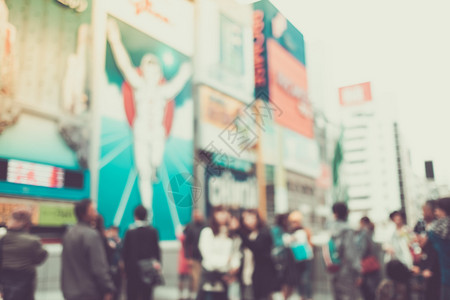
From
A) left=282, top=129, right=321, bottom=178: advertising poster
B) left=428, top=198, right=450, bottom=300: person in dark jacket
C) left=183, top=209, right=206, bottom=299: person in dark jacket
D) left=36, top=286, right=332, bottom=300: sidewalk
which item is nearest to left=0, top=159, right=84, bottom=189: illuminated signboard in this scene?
left=36, top=286, right=332, bottom=300: sidewalk

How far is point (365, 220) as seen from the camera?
726 cm

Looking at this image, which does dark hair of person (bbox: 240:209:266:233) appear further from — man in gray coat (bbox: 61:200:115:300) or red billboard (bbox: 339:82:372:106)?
man in gray coat (bbox: 61:200:115:300)

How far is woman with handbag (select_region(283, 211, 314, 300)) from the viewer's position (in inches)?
296

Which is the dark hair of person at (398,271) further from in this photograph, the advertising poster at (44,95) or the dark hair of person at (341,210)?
the advertising poster at (44,95)

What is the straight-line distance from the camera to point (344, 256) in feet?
18.9

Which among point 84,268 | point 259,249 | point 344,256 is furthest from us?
point 259,249

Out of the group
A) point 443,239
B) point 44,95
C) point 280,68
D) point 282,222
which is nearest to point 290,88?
point 280,68

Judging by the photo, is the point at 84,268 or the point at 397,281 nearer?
the point at 84,268

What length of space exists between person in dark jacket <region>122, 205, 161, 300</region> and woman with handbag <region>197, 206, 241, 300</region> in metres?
0.70

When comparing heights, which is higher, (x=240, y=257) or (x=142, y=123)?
(x=142, y=123)

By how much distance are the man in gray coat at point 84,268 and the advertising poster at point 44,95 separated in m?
4.96

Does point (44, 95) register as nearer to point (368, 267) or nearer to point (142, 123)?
point (142, 123)

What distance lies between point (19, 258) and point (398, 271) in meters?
5.05

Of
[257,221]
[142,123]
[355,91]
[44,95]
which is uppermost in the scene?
[142,123]
